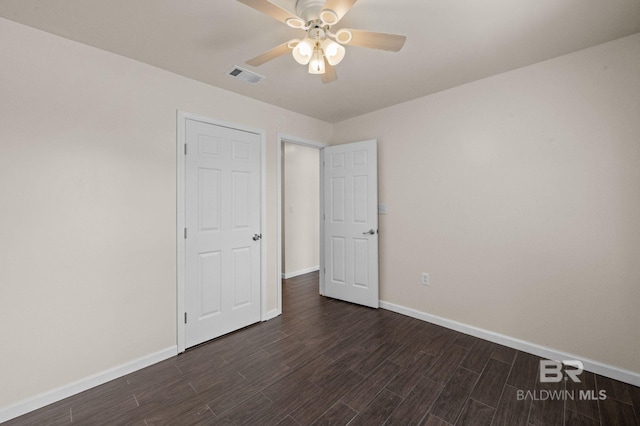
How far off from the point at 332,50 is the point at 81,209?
6.83 feet

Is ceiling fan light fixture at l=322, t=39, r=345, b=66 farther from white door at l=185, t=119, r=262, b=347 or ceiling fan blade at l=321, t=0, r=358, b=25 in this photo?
white door at l=185, t=119, r=262, b=347

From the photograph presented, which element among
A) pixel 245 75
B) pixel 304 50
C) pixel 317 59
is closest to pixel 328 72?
pixel 317 59

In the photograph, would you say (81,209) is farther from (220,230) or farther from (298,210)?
Answer: (298,210)

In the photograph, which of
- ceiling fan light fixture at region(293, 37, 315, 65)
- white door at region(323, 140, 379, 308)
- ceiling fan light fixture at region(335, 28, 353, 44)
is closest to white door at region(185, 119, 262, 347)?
white door at region(323, 140, 379, 308)

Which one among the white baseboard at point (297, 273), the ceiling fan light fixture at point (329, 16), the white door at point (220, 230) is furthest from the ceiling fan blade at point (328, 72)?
the white baseboard at point (297, 273)

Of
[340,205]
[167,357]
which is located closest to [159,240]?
[167,357]

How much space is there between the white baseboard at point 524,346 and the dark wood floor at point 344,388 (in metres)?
0.06

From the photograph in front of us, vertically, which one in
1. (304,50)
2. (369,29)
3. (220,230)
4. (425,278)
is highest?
(369,29)

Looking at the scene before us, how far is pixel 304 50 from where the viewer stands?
1.57 meters

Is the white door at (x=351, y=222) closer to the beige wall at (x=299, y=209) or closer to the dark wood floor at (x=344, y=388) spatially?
the dark wood floor at (x=344, y=388)

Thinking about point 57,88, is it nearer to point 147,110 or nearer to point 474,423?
point 147,110

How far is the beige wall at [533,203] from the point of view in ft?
6.67

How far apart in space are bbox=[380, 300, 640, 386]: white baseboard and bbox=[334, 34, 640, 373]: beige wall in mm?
45

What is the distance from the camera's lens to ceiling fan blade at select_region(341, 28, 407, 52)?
148 centimetres
